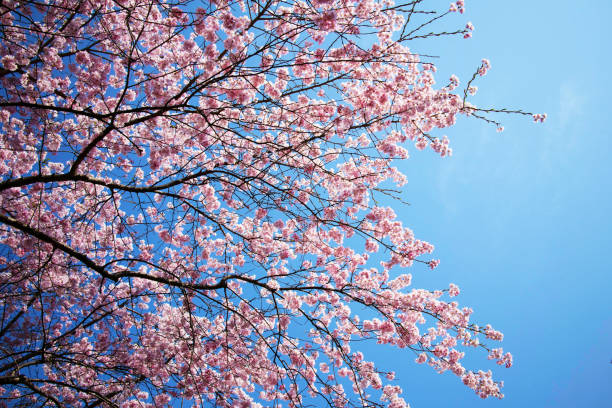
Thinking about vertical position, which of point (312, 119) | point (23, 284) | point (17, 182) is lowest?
point (23, 284)

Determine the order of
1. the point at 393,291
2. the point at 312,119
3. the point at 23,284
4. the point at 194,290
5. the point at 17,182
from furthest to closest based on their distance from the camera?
the point at 393,291, the point at 312,119, the point at 23,284, the point at 194,290, the point at 17,182

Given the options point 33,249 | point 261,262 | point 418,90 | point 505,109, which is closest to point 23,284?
point 33,249

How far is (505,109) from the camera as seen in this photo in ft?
16.4

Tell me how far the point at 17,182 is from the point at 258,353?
178 inches

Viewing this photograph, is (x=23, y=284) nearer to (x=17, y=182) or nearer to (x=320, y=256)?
(x=17, y=182)

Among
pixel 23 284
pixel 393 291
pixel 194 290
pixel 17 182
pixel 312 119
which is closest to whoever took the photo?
pixel 17 182

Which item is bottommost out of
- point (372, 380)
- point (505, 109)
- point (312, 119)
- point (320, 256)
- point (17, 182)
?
point (372, 380)

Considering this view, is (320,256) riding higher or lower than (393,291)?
higher

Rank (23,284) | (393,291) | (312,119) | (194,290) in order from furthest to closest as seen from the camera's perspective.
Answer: (393,291) → (312,119) → (23,284) → (194,290)

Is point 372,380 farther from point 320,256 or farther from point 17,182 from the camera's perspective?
point 17,182

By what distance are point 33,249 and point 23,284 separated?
564 mm

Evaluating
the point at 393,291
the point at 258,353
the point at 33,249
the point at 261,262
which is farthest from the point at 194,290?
the point at 393,291

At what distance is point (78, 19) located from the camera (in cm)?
468

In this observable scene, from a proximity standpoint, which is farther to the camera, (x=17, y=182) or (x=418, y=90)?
(x=418, y=90)
